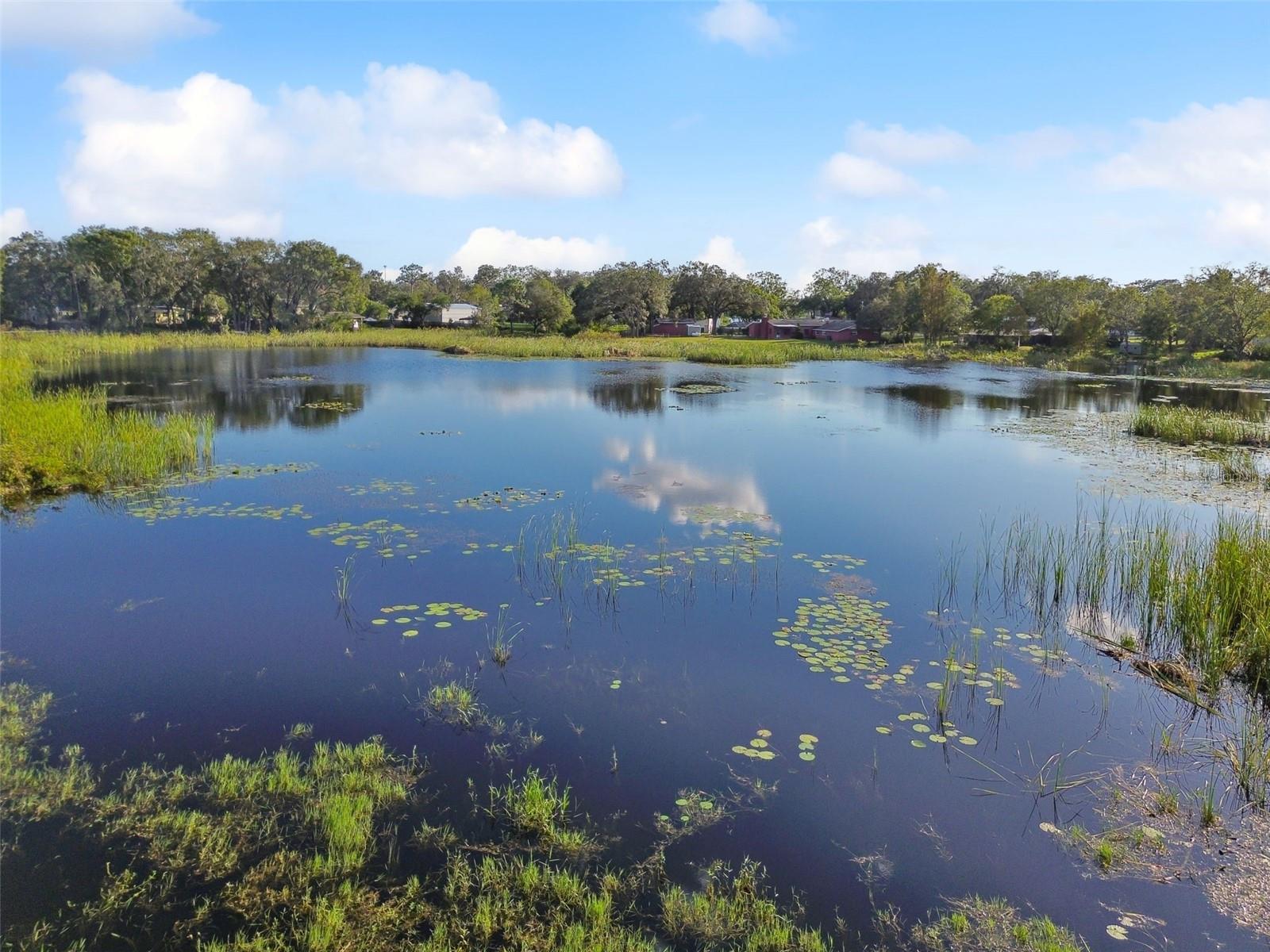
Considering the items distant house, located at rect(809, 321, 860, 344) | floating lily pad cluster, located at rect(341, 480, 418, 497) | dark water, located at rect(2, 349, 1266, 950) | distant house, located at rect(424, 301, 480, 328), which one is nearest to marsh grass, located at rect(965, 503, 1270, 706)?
dark water, located at rect(2, 349, 1266, 950)

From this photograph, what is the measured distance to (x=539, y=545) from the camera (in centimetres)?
934

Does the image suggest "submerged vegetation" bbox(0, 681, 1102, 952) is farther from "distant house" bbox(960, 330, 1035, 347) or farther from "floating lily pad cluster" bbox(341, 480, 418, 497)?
"distant house" bbox(960, 330, 1035, 347)

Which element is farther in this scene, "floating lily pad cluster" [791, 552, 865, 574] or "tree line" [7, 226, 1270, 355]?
"tree line" [7, 226, 1270, 355]

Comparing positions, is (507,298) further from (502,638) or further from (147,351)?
(502,638)

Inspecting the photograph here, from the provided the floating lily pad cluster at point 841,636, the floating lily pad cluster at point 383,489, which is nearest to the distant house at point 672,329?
the floating lily pad cluster at point 383,489

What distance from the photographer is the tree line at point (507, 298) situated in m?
49.3

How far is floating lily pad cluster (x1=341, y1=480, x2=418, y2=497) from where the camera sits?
469 inches

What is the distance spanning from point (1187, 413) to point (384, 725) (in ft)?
70.0

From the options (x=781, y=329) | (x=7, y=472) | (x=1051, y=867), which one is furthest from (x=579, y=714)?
(x=781, y=329)

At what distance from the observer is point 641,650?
6738 mm

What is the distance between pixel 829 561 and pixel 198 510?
8.60m

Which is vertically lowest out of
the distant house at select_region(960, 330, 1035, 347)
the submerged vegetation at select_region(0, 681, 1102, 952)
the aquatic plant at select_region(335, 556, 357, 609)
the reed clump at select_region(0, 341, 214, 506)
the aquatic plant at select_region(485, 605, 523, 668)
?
the submerged vegetation at select_region(0, 681, 1102, 952)

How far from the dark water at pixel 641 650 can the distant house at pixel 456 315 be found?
189 feet

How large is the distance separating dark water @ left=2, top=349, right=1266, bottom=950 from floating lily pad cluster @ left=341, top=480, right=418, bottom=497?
6.9 inches
